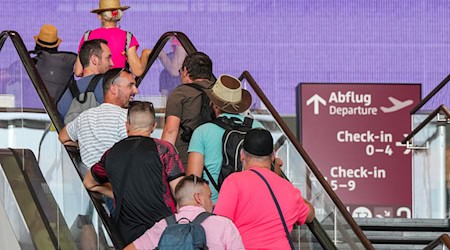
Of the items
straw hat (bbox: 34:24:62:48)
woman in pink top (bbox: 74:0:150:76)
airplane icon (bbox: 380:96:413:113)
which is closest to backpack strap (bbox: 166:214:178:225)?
woman in pink top (bbox: 74:0:150:76)

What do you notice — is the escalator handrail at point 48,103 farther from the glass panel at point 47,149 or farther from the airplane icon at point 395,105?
the airplane icon at point 395,105

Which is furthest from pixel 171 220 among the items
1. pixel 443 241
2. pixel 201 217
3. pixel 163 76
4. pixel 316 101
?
pixel 316 101

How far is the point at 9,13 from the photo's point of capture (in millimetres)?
17703

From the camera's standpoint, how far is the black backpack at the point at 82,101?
9.84 meters

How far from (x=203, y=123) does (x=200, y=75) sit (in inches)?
17.9

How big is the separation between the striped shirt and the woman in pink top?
199cm

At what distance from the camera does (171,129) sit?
31.2 feet

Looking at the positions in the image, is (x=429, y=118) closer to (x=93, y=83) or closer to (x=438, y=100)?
(x=438, y=100)

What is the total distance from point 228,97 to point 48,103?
1246mm

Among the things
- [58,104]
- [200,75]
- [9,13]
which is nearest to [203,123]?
[200,75]

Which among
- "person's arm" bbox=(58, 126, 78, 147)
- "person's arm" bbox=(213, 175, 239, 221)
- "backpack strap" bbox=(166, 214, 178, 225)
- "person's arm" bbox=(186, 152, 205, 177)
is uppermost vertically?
"person's arm" bbox=(58, 126, 78, 147)

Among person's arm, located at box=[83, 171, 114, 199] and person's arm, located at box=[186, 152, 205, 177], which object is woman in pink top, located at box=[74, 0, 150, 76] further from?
person's arm, located at box=[83, 171, 114, 199]

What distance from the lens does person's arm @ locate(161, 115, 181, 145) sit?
946 centimetres

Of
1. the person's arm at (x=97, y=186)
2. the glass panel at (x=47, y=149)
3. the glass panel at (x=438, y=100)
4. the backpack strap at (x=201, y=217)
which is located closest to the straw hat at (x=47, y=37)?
the glass panel at (x=47, y=149)
